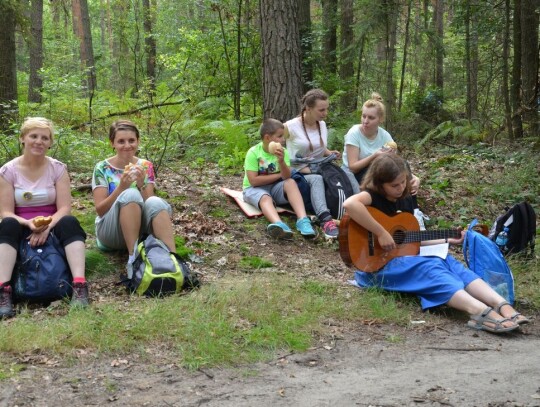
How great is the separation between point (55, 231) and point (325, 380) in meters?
2.48

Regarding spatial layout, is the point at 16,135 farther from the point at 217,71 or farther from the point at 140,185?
the point at 217,71

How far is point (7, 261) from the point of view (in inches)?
180

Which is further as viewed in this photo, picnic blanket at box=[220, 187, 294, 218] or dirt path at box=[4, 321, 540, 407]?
picnic blanket at box=[220, 187, 294, 218]

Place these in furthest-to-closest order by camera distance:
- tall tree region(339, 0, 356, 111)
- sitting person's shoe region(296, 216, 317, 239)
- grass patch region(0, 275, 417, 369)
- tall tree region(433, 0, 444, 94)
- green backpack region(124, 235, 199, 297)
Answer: tall tree region(339, 0, 356, 111), tall tree region(433, 0, 444, 94), sitting person's shoe region(296, 216, 317, 239), green backpack region(124, 235, 199, 297), grass patch region(0, 275, 417, 369)

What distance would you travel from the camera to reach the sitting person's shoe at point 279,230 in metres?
6.17

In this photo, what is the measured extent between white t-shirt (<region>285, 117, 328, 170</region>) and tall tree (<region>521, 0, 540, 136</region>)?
20.9ft

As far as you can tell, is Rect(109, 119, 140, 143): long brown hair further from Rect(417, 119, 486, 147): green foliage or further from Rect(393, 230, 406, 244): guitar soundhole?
Rect(417, 119, 486, 147): green foliage

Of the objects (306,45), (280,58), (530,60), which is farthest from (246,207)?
(530,60)

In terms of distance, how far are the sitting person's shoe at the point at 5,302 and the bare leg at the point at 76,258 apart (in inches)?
17.8

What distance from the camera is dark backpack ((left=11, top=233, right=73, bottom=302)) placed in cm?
460

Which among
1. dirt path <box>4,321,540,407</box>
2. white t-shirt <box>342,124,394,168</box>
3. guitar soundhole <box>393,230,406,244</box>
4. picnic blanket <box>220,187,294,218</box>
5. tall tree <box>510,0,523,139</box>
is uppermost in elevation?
tall tree <box>510,0,523,139</box>

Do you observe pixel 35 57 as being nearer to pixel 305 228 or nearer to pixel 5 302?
pixel 305 228

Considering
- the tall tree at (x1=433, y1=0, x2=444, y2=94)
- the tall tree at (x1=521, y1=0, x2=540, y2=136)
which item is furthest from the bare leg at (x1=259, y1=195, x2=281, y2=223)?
the tall tree at (x1=433, y1=0, x2=444, y2=94)

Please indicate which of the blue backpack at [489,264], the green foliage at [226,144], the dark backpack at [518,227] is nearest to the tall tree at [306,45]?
the green foliage at [226,144]
